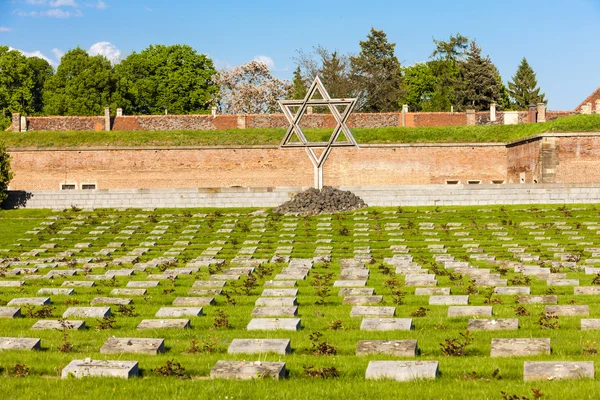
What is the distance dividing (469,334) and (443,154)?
35.8m

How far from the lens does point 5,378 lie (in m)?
9.83

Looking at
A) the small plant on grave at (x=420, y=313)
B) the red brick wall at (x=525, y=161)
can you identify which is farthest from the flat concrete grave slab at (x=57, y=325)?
the red brick wall at (x=525, y=161)

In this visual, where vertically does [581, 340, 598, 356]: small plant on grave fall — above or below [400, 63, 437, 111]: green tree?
below

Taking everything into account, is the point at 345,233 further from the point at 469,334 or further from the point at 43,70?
the point at 43,70

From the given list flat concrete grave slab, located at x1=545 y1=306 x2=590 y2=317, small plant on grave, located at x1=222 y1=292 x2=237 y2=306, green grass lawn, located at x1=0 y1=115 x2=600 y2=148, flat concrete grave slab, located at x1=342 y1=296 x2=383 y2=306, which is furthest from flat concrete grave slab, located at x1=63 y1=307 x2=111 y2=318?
green grass lawn, located at x1=0 y1=115 x2=600 y2=148

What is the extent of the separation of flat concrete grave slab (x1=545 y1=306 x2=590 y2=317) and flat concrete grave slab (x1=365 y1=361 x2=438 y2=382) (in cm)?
381

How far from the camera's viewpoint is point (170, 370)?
991 centimetres

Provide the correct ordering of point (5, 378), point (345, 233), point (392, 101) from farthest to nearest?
point (392, 101) → point (345, 233) → point (5, 378)

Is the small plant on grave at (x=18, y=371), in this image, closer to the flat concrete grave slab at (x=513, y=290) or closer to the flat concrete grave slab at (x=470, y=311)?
the flat concrete grave slab at (x=470, y=311)

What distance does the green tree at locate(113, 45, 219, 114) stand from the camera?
7500 cm

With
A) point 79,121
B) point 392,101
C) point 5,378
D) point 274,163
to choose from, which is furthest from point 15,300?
point 392,101

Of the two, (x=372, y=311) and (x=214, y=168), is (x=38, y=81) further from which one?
(x=372, y=311)

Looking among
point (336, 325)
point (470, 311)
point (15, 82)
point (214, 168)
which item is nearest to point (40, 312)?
point (336, 325)

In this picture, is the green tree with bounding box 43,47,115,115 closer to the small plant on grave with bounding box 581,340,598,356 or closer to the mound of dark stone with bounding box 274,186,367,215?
the mound of dark stone with bounding box 274,186,367,215
